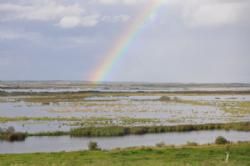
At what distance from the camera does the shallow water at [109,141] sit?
33809 mm

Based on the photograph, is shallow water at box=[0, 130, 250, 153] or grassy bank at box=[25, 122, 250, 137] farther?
grassy bank at box=[25, 122, 250, 137]

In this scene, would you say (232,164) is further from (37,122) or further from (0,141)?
(37,122)

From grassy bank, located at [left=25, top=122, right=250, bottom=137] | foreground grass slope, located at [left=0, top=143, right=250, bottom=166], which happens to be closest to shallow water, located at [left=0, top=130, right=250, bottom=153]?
grassy bank, located at [left=25, top=122, right=250, bottom=137]

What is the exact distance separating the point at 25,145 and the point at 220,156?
2091cm

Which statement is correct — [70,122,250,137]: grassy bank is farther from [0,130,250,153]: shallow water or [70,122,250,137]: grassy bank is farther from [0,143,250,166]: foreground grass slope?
[0,143,250,166]: foreground grass slope

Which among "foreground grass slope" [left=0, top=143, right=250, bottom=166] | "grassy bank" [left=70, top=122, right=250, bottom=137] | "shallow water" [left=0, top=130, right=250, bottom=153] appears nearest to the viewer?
"foreground grass slope" [left=0, top=143, right=250, bottom=166]

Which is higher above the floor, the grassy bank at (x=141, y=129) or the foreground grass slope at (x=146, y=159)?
the foreground grass slope at (x=146, y=159)

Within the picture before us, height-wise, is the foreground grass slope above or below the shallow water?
above

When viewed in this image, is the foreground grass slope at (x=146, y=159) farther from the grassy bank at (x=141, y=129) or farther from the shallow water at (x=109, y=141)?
the grassy bank at (x=141, y=129)

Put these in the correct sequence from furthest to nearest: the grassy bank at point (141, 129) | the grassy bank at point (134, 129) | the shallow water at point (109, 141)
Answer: the grassy bank at point (141, 129), the grassy bank at point (134, 129), the shallow water at point (109, 141)

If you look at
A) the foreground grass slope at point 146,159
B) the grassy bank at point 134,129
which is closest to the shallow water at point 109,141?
the grassy bank at point 134,129

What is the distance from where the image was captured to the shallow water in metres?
33.8

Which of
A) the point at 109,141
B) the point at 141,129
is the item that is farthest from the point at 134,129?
the point at 109,141

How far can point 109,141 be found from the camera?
3844 centimetres
